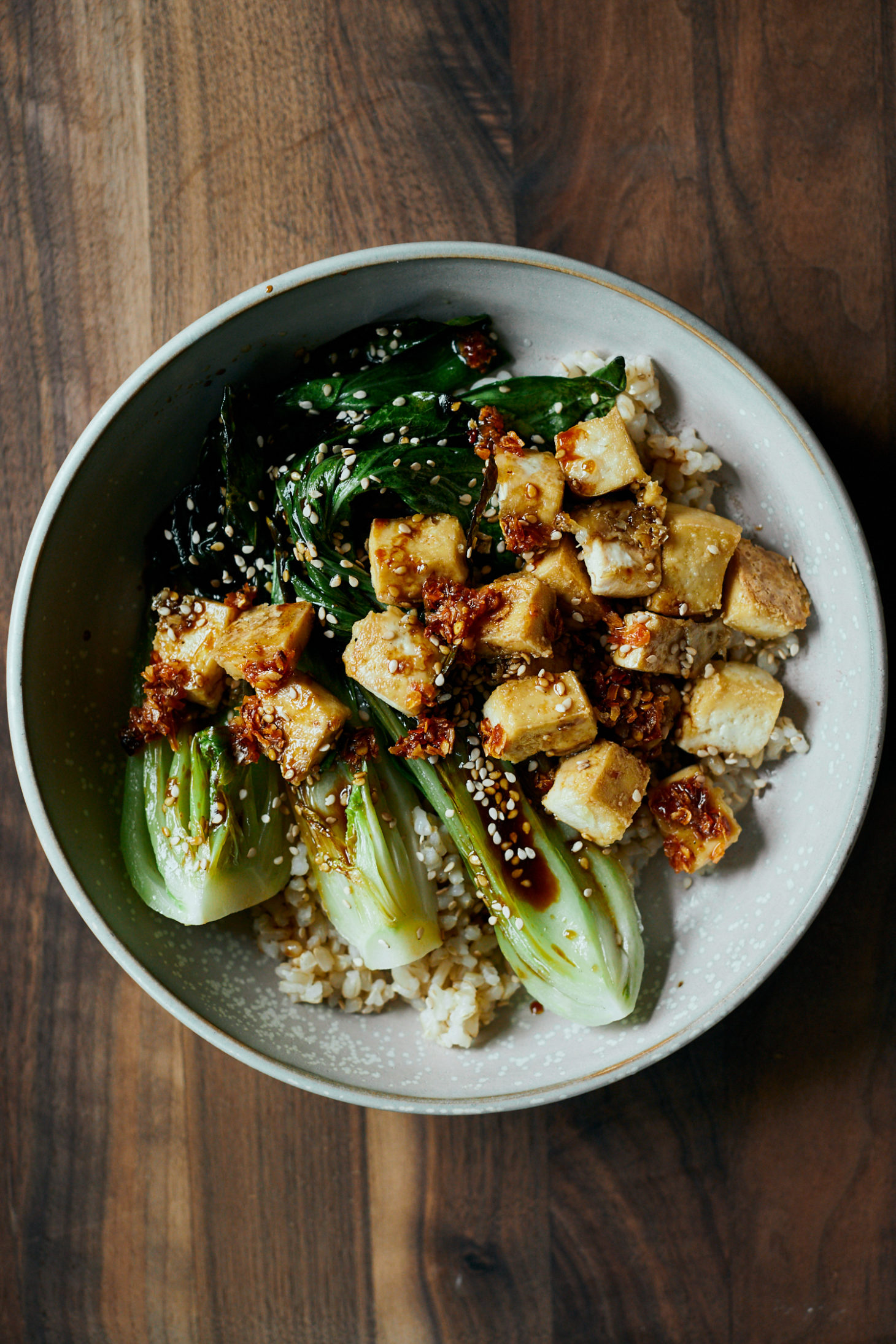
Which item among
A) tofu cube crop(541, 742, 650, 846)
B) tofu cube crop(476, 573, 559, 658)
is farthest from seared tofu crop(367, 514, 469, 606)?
tofu cube crop(541, 742, 650, 846)

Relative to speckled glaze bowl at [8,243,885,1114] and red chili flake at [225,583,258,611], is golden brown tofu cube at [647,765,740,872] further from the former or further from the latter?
red chili flake at [225,583,258,611]

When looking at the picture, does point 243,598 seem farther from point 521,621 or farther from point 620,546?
point 620,546

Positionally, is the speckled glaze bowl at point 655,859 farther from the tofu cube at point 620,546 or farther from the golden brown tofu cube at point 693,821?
the tofu cube at point 620,546

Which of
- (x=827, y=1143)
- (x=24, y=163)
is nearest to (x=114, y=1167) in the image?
(x=827, y=1143)

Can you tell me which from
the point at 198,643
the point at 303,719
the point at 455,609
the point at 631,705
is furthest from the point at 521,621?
the point at 198,643

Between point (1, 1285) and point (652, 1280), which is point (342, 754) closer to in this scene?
point (652, 1280)

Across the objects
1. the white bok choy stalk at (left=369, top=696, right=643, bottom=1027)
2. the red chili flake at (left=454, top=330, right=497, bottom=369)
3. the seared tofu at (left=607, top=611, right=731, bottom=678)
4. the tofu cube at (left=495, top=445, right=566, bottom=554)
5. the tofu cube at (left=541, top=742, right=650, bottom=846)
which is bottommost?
the white bok choy stalk at (left=369, top=696, right=643, bottom=1027)
